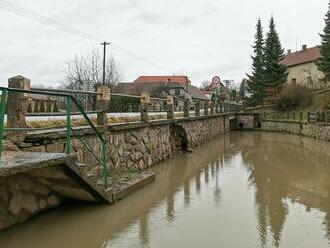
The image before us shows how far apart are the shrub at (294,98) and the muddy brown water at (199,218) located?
34.1 meters

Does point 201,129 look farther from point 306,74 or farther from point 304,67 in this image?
point 304,67

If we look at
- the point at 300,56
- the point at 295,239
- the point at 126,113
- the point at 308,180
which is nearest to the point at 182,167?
the point at 126,113

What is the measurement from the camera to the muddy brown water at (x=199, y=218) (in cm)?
641

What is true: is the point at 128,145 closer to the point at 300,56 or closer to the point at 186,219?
the point at 186,219

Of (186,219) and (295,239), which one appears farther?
(186,219)

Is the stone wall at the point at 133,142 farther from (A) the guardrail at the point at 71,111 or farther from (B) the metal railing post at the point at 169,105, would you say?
(B) the metal railing post at the point at 169,105

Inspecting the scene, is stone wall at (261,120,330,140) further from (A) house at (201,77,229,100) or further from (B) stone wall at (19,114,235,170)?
(B) stone wall at (19,114,235,170)

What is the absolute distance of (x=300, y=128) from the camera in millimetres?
35000

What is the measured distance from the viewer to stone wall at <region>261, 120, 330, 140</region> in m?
28.4

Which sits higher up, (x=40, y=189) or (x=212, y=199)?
(x=40, y=189)

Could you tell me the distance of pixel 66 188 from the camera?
7727 millimetres

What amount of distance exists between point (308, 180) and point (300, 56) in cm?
5772

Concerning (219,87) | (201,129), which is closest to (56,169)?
(201,129)

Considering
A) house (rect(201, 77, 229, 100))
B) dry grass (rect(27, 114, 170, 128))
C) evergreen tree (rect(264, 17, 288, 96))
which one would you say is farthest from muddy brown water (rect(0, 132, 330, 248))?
evergreen tree (rect(264, 17, 288, 96))
